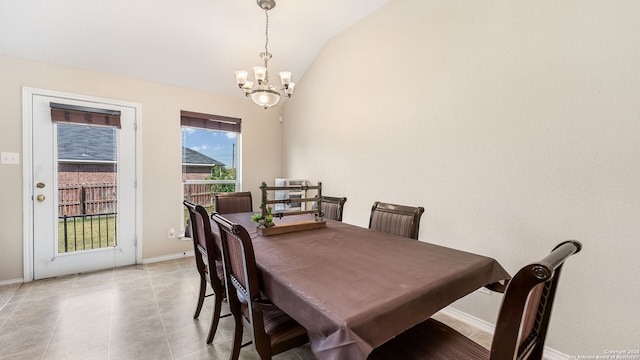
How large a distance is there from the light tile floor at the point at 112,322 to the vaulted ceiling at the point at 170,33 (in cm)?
245

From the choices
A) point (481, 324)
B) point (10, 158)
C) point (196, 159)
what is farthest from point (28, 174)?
point (481, 324)

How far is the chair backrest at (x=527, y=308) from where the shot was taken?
29.5 inches

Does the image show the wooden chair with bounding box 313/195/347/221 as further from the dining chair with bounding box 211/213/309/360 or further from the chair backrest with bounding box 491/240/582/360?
the chair backrest with bounding box 491/240/582/360

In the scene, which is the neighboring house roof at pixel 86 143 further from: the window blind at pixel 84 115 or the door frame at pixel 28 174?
the door frame at pixel 28 174

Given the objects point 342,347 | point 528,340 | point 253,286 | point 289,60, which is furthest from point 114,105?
point 528,340

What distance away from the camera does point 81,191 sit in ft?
10.5

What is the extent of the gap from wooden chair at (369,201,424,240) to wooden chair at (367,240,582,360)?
2.31 ft

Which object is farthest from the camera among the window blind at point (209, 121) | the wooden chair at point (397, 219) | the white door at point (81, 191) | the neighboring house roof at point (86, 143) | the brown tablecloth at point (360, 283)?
the window blind at point (209, 121)

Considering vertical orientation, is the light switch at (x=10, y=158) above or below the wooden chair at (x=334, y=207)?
above

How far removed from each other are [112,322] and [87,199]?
1.74 meters

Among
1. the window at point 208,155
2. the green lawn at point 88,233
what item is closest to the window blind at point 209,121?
the window at point 208,155

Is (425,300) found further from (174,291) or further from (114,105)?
(114,105)

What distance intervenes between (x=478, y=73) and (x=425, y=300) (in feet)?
6.36

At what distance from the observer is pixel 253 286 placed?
1285 mm
